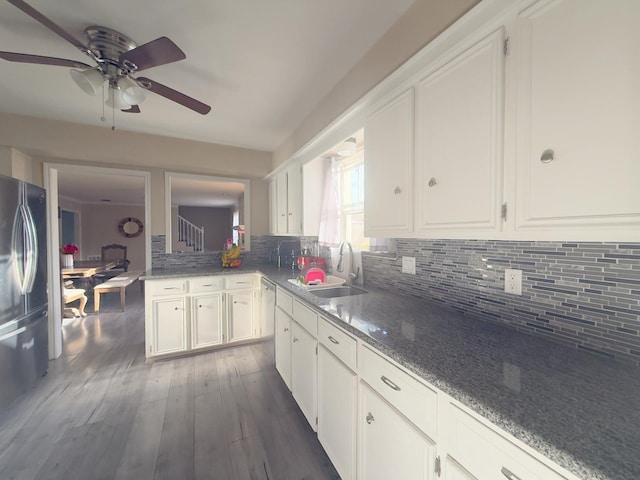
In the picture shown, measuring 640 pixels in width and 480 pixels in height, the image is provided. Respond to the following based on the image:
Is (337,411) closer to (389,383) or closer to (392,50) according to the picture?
(389,383)

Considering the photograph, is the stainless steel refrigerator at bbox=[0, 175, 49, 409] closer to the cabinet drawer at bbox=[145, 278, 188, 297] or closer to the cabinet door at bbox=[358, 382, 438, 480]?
the cabinet drawer at bbox=[145, 278, 188, 297]

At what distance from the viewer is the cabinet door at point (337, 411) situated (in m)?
1.25

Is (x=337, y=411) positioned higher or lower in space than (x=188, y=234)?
lower

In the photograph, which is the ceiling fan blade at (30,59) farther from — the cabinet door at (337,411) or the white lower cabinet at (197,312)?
the cabinet door at (337,411)

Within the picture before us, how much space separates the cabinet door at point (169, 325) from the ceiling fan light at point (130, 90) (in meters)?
1.86

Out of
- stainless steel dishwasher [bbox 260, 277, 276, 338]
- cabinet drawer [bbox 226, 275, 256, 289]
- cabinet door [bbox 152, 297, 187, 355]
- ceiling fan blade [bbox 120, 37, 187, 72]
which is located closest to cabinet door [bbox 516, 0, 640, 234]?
ceiling fan blade [bbox 120, 37, 187, 72]

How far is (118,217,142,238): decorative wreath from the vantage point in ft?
26.4

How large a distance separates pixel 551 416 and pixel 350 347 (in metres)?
0.76

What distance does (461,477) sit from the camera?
28.7 inches

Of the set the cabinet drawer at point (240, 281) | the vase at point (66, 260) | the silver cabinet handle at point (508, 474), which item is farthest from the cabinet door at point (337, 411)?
the vase at point (66, 260)

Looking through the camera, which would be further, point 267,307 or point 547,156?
point 267,307

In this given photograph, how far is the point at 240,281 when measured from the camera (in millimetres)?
3021

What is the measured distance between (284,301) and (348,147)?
138 centimetres

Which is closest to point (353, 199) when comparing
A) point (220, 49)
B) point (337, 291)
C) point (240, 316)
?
point (337, 291)
